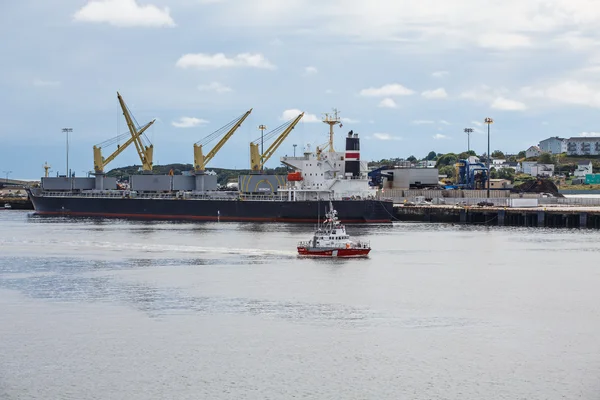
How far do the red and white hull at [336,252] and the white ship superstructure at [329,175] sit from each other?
39246 millimetres

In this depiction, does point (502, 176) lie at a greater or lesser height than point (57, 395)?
greater

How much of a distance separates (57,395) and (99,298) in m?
15.7

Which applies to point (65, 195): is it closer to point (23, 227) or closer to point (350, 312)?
point (23, 227)

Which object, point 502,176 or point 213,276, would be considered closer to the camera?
point 213,276

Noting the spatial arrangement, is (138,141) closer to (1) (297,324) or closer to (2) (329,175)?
(2) (329,175)

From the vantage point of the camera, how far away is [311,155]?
4038 inches

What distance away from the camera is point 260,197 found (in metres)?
106

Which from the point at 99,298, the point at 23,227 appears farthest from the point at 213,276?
the point at 23,227

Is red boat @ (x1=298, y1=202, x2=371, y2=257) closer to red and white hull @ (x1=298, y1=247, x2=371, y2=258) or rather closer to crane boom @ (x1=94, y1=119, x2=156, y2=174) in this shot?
red and white hull @ (x1=298, y1=247, x2=371, y2=258)

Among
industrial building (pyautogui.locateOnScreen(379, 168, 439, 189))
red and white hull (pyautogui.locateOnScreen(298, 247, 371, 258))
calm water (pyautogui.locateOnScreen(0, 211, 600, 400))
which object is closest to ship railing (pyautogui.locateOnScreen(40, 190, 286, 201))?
industrial building (pyautogui.locateOnScreen(379, 168, 439, 189))

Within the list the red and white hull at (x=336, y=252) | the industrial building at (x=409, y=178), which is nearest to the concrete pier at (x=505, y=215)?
the industrial building at (x=409, y=178)

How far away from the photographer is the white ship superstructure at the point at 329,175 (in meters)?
100

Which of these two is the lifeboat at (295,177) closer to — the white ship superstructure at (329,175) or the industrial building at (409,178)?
the white ship superstructure at (329,175)

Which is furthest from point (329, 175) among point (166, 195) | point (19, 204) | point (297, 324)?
point (19, 204)
